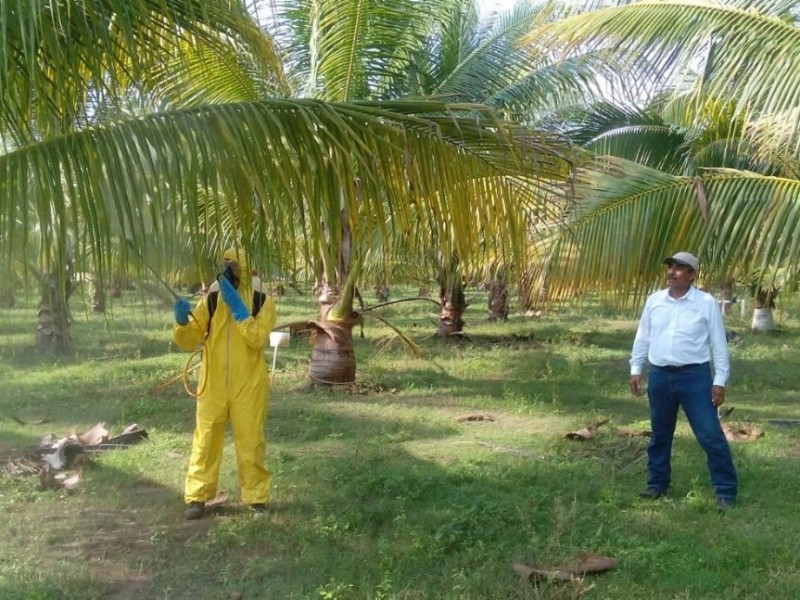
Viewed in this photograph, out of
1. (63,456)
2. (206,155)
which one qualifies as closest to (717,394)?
(206,155)

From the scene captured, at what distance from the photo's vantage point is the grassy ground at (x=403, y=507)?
14.0 ft

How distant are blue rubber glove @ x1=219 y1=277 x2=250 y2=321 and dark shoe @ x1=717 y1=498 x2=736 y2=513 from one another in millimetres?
2949

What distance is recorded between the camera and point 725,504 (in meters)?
5.23

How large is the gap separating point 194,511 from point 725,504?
3115 mm

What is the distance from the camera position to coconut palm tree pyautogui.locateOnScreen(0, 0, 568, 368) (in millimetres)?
3154

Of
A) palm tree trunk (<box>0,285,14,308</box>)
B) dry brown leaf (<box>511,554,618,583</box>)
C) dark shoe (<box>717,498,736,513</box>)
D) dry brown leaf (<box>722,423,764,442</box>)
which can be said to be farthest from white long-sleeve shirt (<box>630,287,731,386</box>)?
palm tree trunk (<box>0,285,14,308</box>)

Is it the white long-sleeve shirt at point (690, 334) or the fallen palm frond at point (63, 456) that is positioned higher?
the white long-sleeve shirt at point (690, 334)

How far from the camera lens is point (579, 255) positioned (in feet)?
21.6

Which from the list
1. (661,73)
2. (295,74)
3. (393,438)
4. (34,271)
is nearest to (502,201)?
(34,271)

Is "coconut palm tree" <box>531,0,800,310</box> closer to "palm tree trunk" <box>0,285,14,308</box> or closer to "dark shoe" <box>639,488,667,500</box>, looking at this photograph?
"dark shoe" <box>639,488,667,500</box>

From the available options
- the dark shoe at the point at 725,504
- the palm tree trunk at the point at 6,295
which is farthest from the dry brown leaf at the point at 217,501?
the dark shoe at the point at 725,504

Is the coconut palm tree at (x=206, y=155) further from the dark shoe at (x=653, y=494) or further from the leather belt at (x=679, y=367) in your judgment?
the dark shoe at (x=653, y=494)

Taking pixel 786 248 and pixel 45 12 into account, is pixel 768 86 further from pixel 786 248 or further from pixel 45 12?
pixel 45 12

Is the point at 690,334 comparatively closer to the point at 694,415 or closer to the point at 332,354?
the point at 694,415
